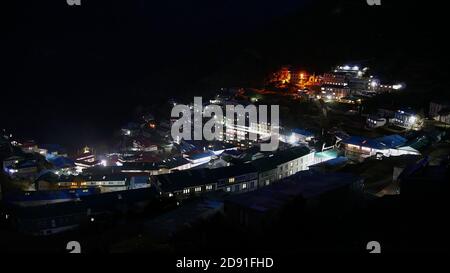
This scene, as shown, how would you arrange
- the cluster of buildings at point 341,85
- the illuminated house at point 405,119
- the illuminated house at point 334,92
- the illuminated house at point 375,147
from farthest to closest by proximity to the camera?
the illuminated house at point 334,92, the cluster of buildings at point 341,85, the illuminated house at point 405,119, the illuminated house at point 375,147

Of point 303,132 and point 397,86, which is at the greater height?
point 397,86

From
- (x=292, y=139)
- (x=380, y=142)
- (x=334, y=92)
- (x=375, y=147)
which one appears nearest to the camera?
(x=375, y=147)

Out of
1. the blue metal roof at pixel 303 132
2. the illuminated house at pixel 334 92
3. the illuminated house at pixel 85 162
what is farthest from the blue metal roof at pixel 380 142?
the illuminated house at pixel 85 162

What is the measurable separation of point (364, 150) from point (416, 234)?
10.3 meters

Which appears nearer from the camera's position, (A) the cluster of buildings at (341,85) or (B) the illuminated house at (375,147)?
(B) the illuminated house at (375,147)

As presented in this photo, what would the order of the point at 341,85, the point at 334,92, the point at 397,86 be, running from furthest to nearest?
the point at 341,85, the point at 334,92, the point at 397,86

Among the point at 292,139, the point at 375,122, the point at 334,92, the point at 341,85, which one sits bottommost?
the point at 292,139

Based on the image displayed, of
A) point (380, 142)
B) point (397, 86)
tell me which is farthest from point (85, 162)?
point (397, 86)

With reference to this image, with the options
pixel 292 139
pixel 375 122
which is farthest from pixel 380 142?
pixel 292 139

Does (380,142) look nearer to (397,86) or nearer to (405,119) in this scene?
(405,119)

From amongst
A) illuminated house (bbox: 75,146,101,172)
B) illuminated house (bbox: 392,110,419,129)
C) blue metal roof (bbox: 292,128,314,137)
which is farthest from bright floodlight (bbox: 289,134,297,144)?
illuminated house (bbox: 75,146,101,172)

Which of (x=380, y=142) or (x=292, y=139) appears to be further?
(x=292, y=139)

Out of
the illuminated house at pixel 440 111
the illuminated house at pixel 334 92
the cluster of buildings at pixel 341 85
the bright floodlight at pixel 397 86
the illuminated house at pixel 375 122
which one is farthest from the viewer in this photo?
the illuminated house at pixel 334 92

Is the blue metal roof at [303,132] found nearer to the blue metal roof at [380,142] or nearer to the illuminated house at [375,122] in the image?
the blue metal roof at [380,142]
